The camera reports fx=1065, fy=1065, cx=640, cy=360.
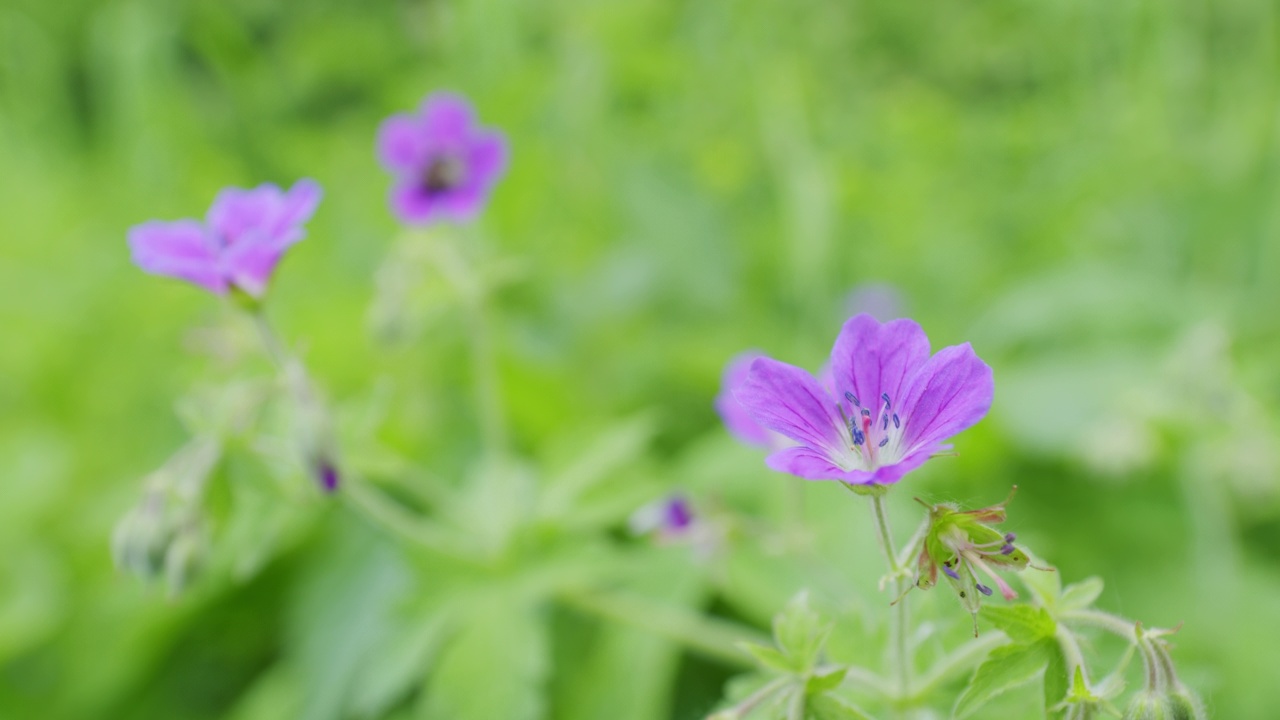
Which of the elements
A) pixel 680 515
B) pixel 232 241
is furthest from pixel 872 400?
pixel 232 241

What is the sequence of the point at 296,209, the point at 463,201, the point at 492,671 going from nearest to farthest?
the point at 296,209
the point at 492,671
the point at 463,201

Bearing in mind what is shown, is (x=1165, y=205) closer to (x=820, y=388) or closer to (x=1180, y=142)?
(x=1180, y=142)

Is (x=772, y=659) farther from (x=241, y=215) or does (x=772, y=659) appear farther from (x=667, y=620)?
(x=241, y=215)

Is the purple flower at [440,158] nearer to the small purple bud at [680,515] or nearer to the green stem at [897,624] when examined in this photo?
the small purple bud at [680,515]

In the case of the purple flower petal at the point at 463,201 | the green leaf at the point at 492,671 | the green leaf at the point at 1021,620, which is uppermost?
the purple flower petal at the point at 463,201

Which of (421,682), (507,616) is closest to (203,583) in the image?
(421,682)

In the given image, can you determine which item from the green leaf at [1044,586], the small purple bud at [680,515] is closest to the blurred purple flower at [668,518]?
the small purple bud at [680,515]
